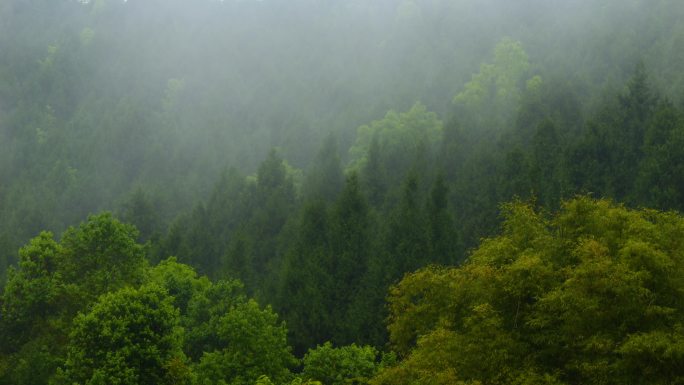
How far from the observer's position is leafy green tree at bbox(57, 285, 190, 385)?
33.0 meters

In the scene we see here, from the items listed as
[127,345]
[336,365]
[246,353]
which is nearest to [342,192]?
[336,365]

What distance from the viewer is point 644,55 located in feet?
294

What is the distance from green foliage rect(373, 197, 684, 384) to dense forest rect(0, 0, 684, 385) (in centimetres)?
10

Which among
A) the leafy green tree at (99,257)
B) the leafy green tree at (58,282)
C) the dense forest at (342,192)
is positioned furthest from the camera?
the leafy green tree at (99,257)

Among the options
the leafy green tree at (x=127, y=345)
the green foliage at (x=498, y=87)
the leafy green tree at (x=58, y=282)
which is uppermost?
the green foliage at (x=498, y=87)

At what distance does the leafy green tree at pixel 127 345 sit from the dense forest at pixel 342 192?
0.52 feet

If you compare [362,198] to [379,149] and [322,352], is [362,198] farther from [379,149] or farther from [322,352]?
[379,149]

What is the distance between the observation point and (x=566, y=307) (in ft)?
71.9

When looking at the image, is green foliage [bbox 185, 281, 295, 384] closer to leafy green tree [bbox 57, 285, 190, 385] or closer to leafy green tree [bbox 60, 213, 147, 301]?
leafy green tree [bbox 57, 285, 190, 385]

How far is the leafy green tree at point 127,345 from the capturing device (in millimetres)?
32969

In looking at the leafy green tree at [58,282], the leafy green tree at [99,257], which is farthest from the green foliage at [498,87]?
the leafy green tree at [58,282]

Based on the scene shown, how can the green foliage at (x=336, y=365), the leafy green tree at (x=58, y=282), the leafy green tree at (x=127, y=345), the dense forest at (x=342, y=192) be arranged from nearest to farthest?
the dense forest at (x=342, y=192) → the leafy green tree at (x=127, y=345) → the green foliage at (x=336, y=365) → the leafy green tree at (x=58, y=282)

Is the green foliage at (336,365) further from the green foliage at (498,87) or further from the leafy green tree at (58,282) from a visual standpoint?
the green foliage at (498,87)

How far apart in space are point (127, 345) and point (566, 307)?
69.0 ft
